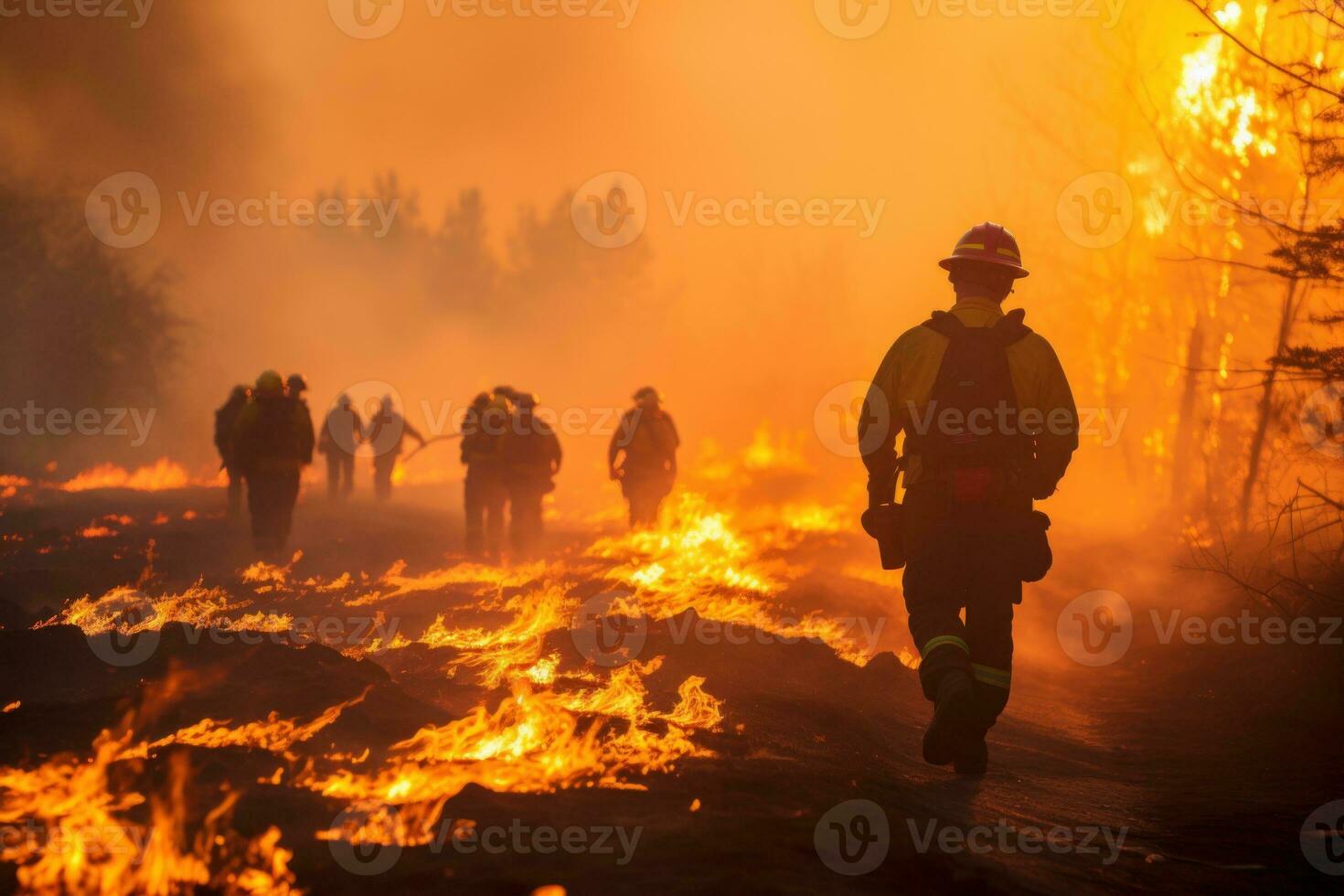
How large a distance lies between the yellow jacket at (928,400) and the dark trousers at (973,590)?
0.31 m

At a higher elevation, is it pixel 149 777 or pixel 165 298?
pixel 165 298

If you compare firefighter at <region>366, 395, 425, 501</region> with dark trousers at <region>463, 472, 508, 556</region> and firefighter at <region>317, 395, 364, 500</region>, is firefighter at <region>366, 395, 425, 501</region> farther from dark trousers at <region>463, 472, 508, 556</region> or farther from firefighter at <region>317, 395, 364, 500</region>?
dark trousers at <region>463, 472, 508, 556</region>

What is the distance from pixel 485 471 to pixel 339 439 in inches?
334

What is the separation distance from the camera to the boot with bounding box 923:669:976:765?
5180 millimetres

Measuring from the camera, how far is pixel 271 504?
14.7 m

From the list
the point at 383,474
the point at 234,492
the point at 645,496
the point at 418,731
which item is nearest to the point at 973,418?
the point at 418,731

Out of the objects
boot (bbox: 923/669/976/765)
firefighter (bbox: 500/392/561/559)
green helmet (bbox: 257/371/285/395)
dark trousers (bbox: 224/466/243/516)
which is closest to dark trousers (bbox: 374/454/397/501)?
dark trousers (bbox: 224/466/243/516)

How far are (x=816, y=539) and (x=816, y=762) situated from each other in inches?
582

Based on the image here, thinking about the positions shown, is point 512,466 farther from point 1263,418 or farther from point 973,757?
point 973,757

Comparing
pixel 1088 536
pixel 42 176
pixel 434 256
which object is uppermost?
pixel 434 256

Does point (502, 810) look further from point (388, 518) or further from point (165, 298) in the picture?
point (165, 298)

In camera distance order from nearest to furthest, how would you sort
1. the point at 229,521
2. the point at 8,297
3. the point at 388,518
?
the point at 229,521 → the point at 388,518 → the point at 8,297

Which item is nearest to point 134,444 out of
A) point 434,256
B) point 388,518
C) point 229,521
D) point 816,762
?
point 388,518

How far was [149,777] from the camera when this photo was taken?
4492mm
